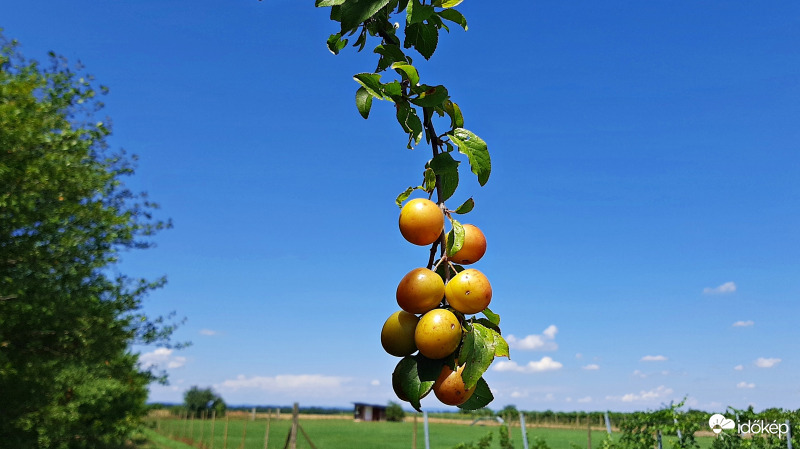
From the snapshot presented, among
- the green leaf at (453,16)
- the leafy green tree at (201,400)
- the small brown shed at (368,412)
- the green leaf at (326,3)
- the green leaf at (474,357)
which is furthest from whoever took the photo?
the small brown shed at (368,412)

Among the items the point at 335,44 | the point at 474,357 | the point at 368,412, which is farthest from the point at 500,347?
the point at 368,412

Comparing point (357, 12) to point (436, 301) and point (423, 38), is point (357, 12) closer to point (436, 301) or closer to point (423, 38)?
point (423, 38)

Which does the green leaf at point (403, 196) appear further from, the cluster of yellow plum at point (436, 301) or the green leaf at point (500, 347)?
the green leaf at point (500, 347)

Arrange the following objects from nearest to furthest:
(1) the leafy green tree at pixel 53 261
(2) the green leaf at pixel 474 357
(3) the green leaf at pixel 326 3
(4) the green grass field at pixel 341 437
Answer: (2) the green leaf at pixel 474 357 → (3) the green leaf at pixel 326 3 → (1) the leafy green tree at pixel 53 261 → (4) the green grass field at pixel 341 437

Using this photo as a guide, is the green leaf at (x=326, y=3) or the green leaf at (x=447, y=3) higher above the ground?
the green leaf at (x=447, y=3)

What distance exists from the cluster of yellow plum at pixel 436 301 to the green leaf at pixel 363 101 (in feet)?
0.49

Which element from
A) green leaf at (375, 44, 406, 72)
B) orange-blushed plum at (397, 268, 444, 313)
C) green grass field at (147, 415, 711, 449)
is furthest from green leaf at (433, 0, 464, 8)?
green grass field at (147, 415, 711, 449)

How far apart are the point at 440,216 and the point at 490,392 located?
24cm

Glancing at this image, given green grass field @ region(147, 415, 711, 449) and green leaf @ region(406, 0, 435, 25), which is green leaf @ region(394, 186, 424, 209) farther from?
green grass field @ region(147, 415, 711, 449)

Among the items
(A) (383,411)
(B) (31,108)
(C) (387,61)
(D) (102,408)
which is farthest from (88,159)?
(A) (383,411)

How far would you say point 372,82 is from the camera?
796 millimetres

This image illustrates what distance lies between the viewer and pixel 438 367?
77cm

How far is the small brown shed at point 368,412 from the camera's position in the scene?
53.0 meters

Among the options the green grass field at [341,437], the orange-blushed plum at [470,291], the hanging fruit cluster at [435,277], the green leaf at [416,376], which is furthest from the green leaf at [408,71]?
the green grass field at [341,437]
